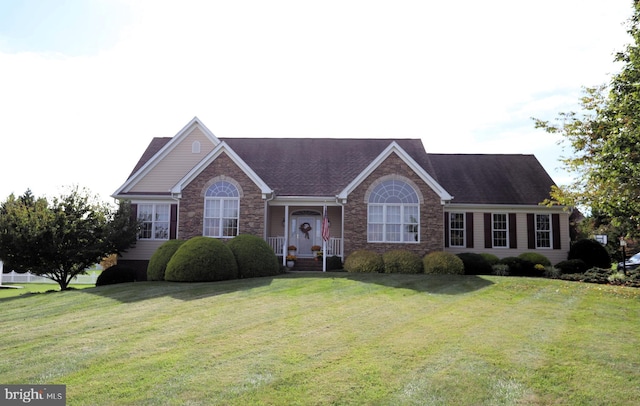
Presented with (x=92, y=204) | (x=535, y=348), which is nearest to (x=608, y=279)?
(x=535, y=348)

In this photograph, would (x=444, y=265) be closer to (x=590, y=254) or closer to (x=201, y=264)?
(x=201, y=264)

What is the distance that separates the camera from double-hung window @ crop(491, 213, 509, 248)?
2428cm

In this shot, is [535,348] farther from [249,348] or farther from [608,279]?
[608,279]

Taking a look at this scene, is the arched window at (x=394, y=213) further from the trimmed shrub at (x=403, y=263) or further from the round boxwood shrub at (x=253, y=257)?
the round boxwood shrub at (x=253, y=257)

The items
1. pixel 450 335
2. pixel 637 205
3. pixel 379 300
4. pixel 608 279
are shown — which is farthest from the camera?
pixel 608 279

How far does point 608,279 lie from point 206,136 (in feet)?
59.6

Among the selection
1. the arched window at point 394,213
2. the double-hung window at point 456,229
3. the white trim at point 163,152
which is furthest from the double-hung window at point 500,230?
the white trim at point 163,152

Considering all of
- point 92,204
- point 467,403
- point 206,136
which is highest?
point 206,136

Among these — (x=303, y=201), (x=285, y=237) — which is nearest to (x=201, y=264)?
(x=285, y=237)

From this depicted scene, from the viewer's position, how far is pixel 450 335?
9.01m

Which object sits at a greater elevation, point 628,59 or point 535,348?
point 628,59

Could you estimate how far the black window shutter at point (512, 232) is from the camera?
79.3ft

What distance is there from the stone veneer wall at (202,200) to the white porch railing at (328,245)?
1.45 meters

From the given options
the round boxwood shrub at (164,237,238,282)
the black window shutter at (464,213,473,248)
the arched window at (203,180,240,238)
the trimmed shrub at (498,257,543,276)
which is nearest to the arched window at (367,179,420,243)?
the black window shutter at (464,213,473,248)
